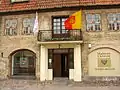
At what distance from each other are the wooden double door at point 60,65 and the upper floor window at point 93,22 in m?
3.24

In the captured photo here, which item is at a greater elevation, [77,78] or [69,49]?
[69,49]

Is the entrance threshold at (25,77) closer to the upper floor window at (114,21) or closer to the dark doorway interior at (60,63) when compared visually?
the dark doorway interior at (60,63)

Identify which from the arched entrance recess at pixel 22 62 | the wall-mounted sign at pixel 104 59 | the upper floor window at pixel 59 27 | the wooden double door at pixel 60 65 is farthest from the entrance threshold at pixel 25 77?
the wall-mounted sign at pixel 104 59

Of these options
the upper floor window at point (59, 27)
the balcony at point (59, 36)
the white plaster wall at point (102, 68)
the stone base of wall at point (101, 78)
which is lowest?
the stone base of wall at point (101, 78)

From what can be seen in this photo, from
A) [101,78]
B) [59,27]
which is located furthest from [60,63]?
[101,78]

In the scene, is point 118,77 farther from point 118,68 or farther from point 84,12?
point 84,12

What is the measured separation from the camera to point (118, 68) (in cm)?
1980

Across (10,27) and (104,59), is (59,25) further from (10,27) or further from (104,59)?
(104,59)

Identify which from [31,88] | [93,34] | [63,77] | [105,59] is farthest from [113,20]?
[31,88]

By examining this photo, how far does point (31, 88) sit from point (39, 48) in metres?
5.83

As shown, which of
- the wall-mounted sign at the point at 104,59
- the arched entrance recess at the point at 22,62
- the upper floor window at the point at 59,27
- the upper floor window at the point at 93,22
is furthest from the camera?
the arched entrance recess at the point at 22,62

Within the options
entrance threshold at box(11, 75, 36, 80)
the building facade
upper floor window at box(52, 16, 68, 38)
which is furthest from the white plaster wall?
A: entrance threshold at box(11, 75, 36, 80)

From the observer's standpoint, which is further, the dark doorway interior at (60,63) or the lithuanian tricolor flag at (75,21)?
the dark doorway interior at (60,63)

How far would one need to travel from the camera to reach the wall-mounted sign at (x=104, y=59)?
65.8 ft
